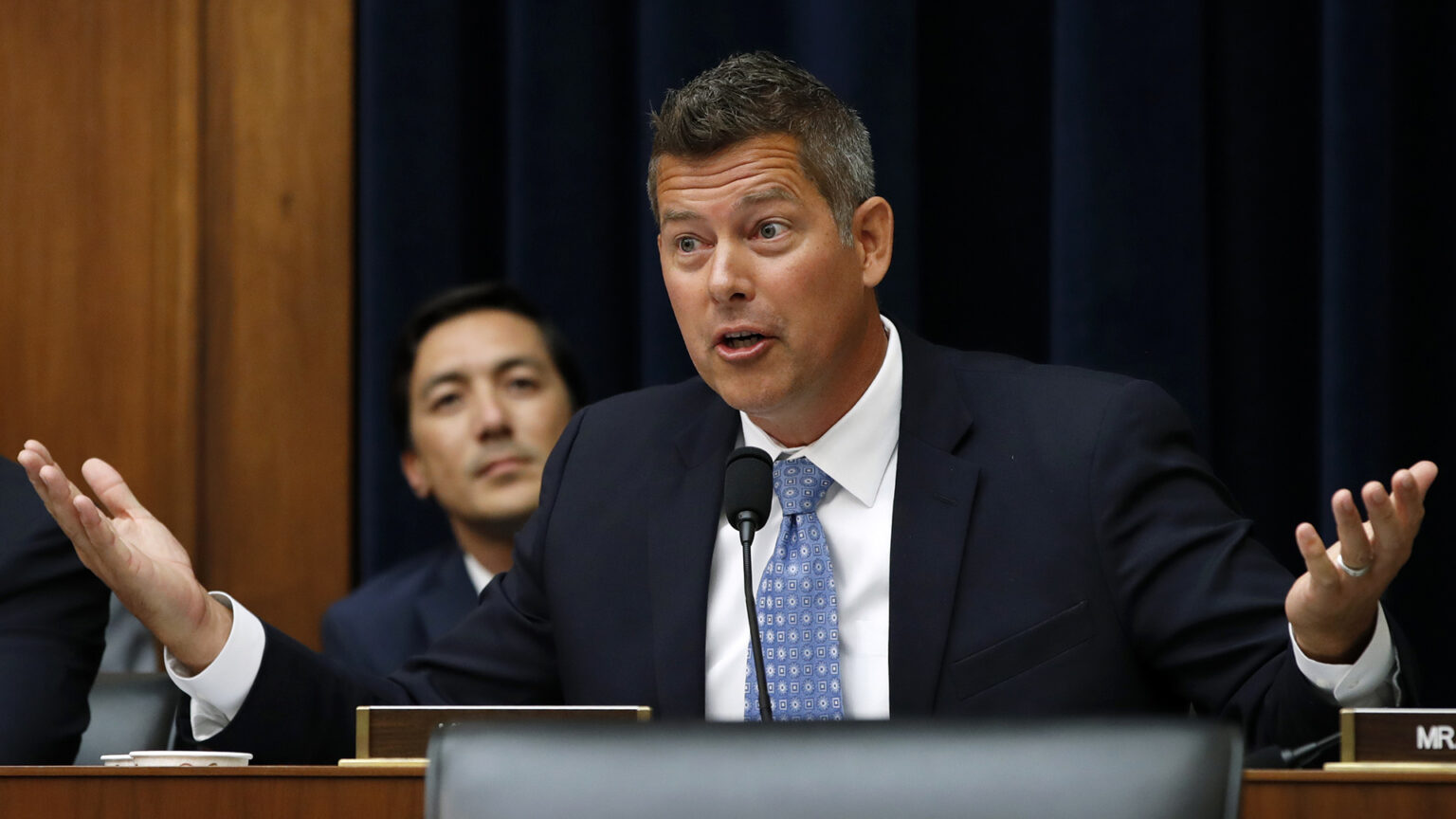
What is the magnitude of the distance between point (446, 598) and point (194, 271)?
716 millimetres

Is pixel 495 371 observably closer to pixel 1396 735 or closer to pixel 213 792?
pixel 213 792

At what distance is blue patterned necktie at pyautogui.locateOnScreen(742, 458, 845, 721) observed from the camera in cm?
162

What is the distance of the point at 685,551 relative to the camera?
1.72 meters

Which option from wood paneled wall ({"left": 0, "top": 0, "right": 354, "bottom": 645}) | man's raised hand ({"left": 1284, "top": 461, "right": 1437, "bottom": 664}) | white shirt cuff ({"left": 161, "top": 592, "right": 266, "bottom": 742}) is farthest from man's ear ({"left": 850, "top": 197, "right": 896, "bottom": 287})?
wood paneled wall ({"left": 0, "top": 0, "right": 354, "bottom": 645})

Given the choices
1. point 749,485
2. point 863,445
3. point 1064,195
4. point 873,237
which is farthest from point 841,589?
point 1064,195

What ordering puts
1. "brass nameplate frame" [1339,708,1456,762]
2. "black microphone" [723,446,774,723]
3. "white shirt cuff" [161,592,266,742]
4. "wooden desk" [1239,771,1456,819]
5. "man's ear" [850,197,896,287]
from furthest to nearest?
"man's ear" [850,197,896,287]
"white shirt cuff" [161,592,266,742]
"black microphone" [723,446,774,723]
"brass nameplate frame" [1339,708,1456,762]
"wooden desk" [1239,771,1456,819]

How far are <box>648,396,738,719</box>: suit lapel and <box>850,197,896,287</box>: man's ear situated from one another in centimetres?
22

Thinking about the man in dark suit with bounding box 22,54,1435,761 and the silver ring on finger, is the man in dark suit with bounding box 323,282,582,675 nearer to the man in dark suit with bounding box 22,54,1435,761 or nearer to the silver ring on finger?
the man in dark suit with bounding box 22,54,1435,761

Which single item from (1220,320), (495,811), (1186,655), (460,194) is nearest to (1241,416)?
(1220,320)

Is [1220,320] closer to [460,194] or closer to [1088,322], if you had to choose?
[1088,322]

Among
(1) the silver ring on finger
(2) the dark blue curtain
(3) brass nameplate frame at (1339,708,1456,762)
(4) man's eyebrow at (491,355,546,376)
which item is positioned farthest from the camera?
(4) man's eyebrow at (491,355,546,376)

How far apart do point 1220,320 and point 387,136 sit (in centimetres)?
139

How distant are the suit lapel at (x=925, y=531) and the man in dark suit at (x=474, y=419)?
1.09 metres

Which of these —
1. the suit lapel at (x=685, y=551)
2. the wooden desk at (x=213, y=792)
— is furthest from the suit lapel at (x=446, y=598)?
the wooden desk at (x=213, y=792)
